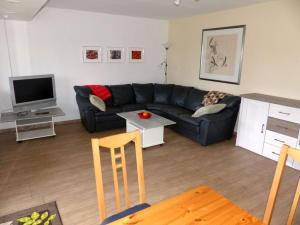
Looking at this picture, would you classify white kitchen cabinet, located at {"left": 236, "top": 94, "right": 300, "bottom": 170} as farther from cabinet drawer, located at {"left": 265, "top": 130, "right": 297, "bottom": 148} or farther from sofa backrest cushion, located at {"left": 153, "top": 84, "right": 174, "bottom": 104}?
sofa backrest cushion, located at {"left": 153, "top": 84, "right": 174, "bottom": 104}

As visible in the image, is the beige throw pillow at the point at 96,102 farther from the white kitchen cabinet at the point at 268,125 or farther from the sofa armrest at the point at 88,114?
the white kitchen cabinet at the point at 268,125

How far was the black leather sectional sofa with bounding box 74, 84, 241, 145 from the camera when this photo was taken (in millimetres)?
3996

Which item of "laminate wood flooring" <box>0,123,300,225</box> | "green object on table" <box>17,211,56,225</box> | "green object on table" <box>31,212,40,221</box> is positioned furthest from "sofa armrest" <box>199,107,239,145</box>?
"green object on table" <box>31,212,40,221</box>

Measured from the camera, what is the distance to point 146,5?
4121 millimetres

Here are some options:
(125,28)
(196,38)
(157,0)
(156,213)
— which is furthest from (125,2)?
(156,213)

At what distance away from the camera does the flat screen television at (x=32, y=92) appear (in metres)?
3.97

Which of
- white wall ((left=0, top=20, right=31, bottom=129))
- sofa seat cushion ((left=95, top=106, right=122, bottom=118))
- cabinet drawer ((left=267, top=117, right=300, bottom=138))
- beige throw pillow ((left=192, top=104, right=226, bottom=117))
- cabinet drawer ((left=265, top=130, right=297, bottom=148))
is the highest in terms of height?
white wall ((left=0, top=20, right=31, bottom=129))

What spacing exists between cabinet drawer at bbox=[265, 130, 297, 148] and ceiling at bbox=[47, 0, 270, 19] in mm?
2213

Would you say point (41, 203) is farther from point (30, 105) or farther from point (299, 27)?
point (299, 27)

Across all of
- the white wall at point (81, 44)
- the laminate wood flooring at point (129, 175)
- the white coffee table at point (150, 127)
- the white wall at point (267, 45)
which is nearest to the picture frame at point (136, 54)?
the white wall at point (81, 44)

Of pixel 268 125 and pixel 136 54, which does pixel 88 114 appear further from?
pixel 268 125

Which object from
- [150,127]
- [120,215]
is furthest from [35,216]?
[150,127]

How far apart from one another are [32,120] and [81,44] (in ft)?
6.34

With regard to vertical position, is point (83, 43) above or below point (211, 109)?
above
